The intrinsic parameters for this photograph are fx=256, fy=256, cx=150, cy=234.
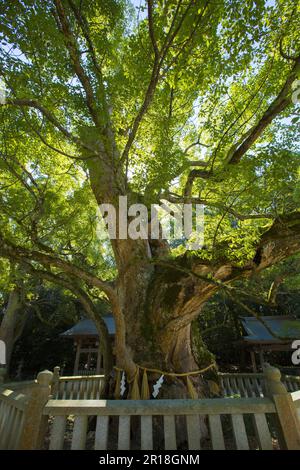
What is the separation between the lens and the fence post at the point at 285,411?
5.75 ft

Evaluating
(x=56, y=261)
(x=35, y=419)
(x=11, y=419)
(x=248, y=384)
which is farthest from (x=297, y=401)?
(x=248, y=384)

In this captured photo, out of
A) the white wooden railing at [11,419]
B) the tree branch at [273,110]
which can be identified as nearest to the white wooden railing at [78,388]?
the white wooden railing at [11,419]

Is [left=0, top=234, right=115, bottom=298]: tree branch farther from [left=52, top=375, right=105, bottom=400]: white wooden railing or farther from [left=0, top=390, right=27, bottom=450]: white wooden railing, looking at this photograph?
[left=52, top=375, right=105, bottom=400]: white wooden railing

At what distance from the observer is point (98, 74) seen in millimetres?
3652

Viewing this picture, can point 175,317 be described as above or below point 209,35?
below

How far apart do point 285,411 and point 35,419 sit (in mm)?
1834

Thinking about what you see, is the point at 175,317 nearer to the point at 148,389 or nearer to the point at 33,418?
the point at 148,389

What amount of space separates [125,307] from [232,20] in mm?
4454

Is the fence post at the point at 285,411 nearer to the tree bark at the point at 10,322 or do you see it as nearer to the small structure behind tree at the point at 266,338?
the small structure behind tree at the point at 266,338

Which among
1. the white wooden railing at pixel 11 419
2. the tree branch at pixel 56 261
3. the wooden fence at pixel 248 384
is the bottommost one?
the wooden fence at pixel 248 384

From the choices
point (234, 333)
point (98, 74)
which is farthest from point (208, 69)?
point (234, 333)

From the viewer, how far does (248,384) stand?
6379 mm

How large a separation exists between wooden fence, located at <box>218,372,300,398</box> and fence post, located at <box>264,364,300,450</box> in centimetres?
484

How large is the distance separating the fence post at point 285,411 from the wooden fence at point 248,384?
→ 4.84m
